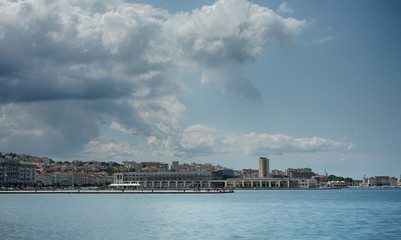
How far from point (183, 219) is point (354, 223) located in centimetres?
1722

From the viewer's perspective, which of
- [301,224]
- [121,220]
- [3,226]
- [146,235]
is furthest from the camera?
A: [121,220]

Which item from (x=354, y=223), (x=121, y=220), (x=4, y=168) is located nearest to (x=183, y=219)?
(x=121, y=220)

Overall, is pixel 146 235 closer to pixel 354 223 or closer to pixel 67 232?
pixel 67 232

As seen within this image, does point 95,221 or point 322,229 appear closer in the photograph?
point 322,229

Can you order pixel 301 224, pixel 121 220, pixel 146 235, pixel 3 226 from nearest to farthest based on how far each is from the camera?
1. pixel 146 235
2. pixel 3 226
3. pixel 301 224
4. pixel 121 220

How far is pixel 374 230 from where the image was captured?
4069 centimetres

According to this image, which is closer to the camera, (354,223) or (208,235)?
(208,235)

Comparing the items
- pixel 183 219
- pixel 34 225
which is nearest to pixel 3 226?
pixel 34 225

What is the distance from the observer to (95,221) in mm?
47094

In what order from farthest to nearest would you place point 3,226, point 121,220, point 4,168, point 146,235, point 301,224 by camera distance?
point 4,168
point 121,220
point 301,224
point 3,226
point 146,235

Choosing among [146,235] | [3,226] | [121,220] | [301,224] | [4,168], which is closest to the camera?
[146,235]

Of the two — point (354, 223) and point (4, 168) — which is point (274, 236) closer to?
point (354, 223)

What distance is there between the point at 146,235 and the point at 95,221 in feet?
41.1

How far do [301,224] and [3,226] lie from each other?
27.0m
